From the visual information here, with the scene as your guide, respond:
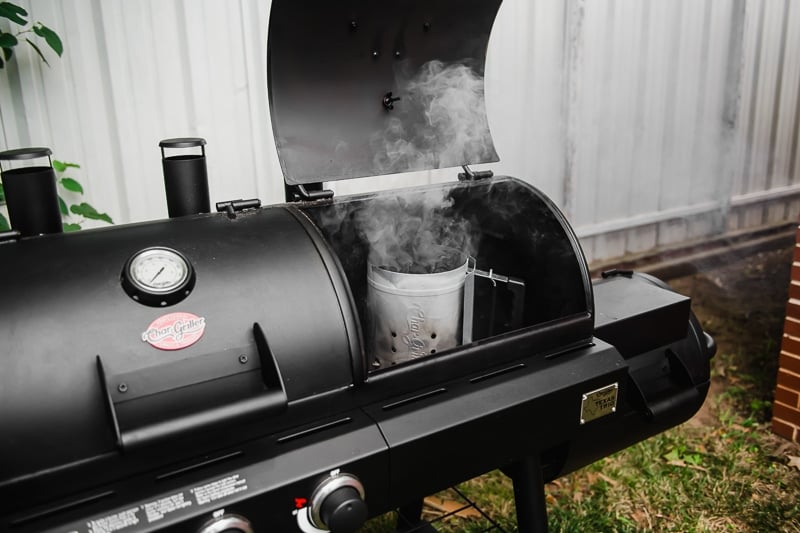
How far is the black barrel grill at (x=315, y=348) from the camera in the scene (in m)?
1.01

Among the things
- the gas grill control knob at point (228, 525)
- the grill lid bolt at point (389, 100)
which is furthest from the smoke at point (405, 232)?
the gas grill control knob at point (228, 525)

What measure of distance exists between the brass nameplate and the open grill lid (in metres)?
0.70

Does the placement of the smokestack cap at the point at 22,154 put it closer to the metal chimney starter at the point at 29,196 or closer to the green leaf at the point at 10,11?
the metal chimney starter at the point at 29,196

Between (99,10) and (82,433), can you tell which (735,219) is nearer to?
(99,10)

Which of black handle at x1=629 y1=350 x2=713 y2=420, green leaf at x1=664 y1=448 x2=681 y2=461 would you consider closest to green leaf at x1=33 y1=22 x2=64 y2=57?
black handle at x1=629 y1=350 x2=713 y2=420

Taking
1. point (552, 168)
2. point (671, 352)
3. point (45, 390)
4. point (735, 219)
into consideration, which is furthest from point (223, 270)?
point (735, 219)

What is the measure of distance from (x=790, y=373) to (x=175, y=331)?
2706 millimetres

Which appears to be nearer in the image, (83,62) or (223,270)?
(223,270)

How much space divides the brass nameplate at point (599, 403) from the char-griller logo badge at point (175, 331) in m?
0.87

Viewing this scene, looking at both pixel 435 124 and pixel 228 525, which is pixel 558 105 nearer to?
pixel 435 124

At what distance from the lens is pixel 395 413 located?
1218mm

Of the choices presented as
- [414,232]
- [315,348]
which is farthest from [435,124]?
[315,348]

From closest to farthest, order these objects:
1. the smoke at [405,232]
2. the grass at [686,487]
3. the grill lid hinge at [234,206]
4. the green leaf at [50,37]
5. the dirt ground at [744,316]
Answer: the grill lid hinge at [234,206] < the smoke at [405,232] < the green leaf at [50,37] < the grass at [686,487] < the dirt ground at [744,316]

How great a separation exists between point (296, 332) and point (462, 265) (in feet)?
1.79
